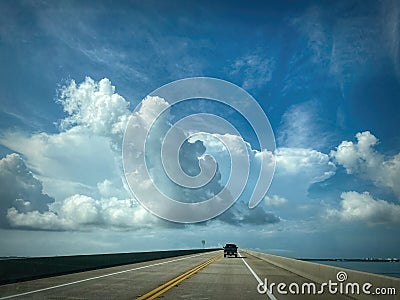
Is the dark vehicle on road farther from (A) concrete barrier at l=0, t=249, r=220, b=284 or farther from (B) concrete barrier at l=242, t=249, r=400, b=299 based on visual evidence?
(B) concrete barrier at l=242, t=249, r=400, b=299

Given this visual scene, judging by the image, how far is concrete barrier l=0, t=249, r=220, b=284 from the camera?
1742 centimetres

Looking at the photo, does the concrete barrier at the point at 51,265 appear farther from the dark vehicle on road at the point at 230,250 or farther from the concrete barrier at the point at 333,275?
the dark vehicle on road at the point at 230,250

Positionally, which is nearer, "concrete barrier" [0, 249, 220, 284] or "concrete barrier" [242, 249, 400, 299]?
"concrete barrier" [242, 249, 400, 299]

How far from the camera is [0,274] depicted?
16.7 metres

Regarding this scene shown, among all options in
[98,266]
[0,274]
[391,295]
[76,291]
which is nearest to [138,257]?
[98,266]

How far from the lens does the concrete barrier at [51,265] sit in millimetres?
17422

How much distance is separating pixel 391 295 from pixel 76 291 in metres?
9.55

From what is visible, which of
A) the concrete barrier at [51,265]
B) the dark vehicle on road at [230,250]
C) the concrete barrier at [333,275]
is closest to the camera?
the concrete barrier at [333,275]

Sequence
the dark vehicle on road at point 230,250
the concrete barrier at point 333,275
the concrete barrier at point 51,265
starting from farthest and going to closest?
the dark vehicle on road at point 230,250 → the concrete barrier at point 51,265 → the concrete barrier at point 333,275

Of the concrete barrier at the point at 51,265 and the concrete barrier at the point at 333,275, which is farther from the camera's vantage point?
the concrete barrier at the point at 51,265

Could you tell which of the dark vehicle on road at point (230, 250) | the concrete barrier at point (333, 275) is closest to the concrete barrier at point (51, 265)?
the concrete barrier at point (333, 275)

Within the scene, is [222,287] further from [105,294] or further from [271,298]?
[105,294]

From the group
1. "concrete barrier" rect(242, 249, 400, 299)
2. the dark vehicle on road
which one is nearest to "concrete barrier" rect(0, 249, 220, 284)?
"concrete barrier" rect(242, 249, 400, 299)

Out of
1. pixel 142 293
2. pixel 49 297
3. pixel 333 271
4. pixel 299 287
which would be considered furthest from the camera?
pixel 299 287
